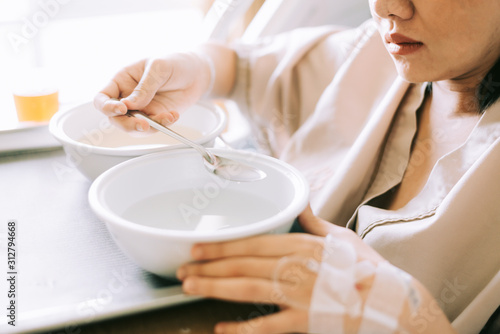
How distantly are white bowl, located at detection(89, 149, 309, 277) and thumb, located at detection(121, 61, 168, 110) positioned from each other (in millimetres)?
132

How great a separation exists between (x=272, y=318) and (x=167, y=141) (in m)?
0.42

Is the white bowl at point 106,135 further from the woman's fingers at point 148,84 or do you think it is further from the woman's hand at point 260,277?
the woman's hand at point 260,277

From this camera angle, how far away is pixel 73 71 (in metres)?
2.06

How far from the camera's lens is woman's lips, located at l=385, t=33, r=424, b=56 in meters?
0.73

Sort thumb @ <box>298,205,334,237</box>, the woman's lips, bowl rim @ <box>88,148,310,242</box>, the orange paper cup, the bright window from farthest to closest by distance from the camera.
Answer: the bright window
the orange paper cup
the woman's lips
thumb @ <box>298,205,334,237</box>
bowl rim @ <box>88,148,310,242</box>

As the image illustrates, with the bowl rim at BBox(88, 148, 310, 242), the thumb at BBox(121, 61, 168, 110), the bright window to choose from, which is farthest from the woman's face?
the bright window

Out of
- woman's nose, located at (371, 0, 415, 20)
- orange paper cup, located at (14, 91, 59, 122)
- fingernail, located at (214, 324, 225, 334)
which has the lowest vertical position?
orange paper cup, located at (14, 91, 59, 122)

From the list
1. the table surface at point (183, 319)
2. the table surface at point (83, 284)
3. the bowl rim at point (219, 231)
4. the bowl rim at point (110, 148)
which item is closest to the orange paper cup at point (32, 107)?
the bowl rim at point (110, 148)

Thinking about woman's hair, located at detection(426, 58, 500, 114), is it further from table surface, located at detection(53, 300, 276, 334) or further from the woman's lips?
table surface, located at detection(53, 300, 276, 334)

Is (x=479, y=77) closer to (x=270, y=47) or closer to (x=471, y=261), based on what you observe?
(x=471, y=261)

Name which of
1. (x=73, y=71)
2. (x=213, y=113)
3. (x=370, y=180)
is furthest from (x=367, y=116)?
(x=73, y=71)

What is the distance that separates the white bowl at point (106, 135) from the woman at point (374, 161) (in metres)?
0.05

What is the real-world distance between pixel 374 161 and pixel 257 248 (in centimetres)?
44

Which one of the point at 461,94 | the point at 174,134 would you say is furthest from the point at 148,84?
the point at 461,94
